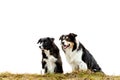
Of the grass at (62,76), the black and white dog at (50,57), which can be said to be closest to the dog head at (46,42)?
the black and white dog at (50,57)

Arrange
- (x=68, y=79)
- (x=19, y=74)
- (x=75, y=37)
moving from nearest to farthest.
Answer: (x=68, y=79) < (x=19, y=74) < (x=75, y=37)

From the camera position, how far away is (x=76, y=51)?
18.2 m

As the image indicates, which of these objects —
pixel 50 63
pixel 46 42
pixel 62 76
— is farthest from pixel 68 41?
pixel 62 76

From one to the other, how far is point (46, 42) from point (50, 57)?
59cm

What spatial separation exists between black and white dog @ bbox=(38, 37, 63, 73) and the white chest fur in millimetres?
443

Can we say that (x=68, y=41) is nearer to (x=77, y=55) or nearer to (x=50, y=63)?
(x=77, y=55)

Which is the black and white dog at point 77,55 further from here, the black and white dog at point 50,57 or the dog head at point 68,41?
Answer: the black and white dog at point 50,57

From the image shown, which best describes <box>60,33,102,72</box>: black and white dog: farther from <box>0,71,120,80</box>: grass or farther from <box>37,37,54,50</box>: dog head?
<box>0,71,120,80</box>: grass

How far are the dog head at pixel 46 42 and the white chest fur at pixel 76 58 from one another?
2.37 feet

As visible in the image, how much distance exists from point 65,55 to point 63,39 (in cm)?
84

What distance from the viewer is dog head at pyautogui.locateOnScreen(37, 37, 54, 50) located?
1767 cm

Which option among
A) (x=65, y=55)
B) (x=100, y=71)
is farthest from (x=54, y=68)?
(x=100, y=71)

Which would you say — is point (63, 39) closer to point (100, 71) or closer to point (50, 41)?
point (50, 41)

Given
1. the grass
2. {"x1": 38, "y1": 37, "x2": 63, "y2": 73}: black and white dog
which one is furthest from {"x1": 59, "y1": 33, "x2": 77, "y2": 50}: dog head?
the grass
